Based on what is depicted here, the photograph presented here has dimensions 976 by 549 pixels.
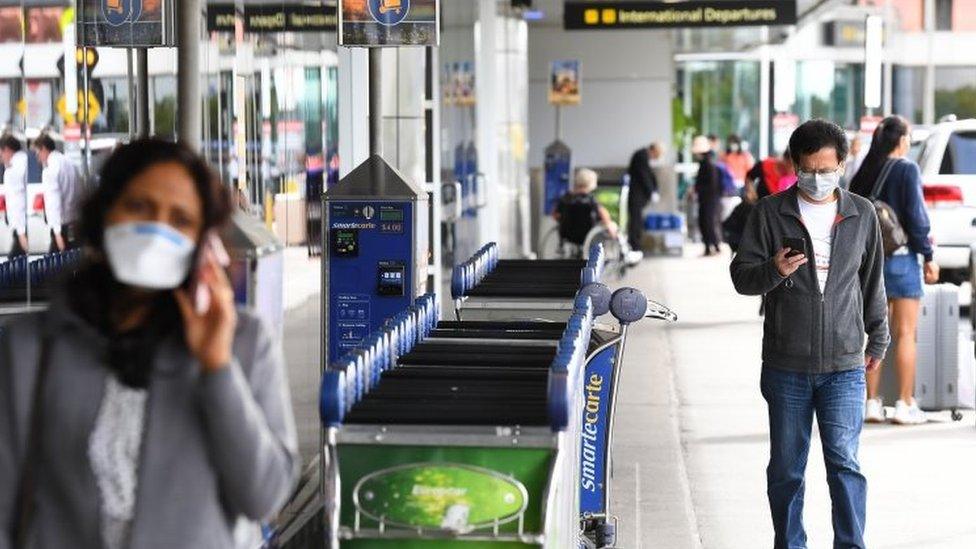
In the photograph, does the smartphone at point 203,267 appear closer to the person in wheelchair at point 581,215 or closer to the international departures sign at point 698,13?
the person in wheelchair at point 581,215

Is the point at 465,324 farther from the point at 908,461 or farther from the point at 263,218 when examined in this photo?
the point at 908,461

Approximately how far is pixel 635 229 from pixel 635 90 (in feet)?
17.8

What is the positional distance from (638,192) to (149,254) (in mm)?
25659

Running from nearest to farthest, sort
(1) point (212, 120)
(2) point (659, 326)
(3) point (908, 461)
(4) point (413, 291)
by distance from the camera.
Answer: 1. (1) point (212, 120)
2. (4) point (413, 291)
3. (3) point (908, 461)
4. (2) point (659, 326)

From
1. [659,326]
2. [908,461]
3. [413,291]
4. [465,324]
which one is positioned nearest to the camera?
[465,324]

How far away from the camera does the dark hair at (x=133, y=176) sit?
325cm

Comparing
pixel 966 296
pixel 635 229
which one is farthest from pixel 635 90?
pixel 966 296

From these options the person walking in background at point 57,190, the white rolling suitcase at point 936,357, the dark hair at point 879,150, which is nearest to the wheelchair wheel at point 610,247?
the white rolling suitcase at point 936,357

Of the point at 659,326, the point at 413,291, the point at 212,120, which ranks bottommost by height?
the point at 659,326

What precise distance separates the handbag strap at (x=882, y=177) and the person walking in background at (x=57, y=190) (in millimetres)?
6112

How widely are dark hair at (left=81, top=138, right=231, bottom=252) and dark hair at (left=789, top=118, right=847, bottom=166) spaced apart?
405 cm

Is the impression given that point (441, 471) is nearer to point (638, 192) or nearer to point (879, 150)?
point (879, 150)

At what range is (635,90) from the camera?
33125mm

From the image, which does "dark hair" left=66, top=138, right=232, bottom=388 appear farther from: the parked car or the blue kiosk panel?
the parked car
